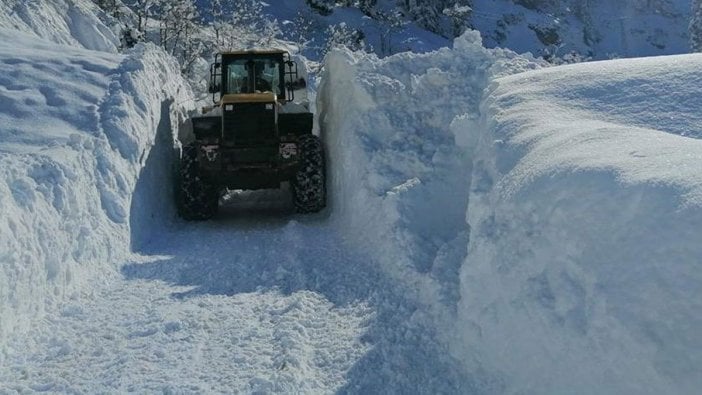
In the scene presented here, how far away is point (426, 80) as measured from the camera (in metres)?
11.8

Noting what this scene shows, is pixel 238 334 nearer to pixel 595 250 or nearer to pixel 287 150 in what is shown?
pixel 595 250

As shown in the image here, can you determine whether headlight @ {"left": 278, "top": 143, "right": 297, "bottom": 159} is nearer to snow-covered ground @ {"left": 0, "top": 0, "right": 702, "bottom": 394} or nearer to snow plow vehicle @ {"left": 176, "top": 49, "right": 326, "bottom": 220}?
snow plow vehicle @ {"left": 176, "top": 49, "right": 326, "bottom": 220}

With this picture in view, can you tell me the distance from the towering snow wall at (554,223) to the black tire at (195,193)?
86.2 inches

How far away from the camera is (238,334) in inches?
254

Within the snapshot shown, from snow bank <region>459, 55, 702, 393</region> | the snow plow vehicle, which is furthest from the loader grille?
snow bank <region>459, 55, 702, 393</region>

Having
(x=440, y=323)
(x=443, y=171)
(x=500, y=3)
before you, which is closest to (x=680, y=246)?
(x=440, y=323)

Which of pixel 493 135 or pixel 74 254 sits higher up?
pixel 493 135

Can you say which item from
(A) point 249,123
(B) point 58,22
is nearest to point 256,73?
(A) point 249,123

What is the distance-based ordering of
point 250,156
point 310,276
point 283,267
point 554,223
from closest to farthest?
point 554,223
point 310,276
point 283,267
point 250,156

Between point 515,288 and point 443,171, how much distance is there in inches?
168

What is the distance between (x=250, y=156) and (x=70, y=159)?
3.09 metres

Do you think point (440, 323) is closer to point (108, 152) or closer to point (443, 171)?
point (443, 171)

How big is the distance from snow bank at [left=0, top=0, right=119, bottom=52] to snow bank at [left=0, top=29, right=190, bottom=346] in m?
10.3

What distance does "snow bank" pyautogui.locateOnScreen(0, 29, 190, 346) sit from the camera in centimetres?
689
